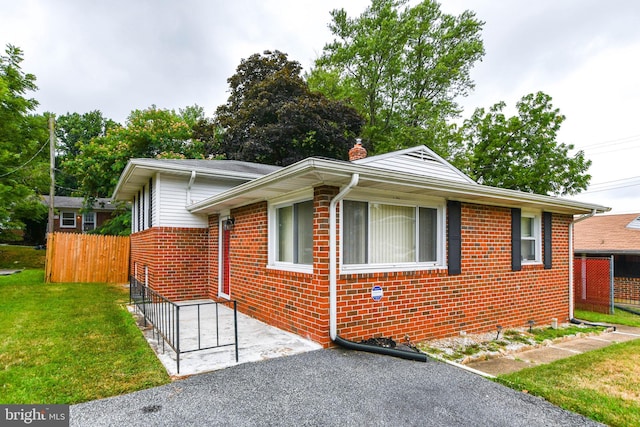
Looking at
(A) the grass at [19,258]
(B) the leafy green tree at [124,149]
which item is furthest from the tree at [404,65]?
(A) the grass at [19,258]

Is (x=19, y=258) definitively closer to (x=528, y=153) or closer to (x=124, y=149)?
(x=124, y=149)

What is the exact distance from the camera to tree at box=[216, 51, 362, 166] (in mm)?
18391

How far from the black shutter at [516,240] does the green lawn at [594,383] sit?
1.84 metres

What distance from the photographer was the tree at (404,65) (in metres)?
20.4

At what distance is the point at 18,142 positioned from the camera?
16.1m

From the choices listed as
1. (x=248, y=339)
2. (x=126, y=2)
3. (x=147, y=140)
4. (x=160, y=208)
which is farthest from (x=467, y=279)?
(x=147, y=140)

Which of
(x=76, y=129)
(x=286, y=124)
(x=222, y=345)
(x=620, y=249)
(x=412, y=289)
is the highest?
(x=76, y=129)

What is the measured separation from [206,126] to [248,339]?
61.6 feet

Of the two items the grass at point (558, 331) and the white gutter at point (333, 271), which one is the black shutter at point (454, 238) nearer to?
the grass at point (558, 331)

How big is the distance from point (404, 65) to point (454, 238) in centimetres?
1881

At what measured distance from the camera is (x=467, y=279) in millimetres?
6055

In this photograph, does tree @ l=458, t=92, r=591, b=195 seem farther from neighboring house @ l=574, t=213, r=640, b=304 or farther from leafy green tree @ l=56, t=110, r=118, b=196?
leafy green tree @ l=56, t=110, r=118, b=196

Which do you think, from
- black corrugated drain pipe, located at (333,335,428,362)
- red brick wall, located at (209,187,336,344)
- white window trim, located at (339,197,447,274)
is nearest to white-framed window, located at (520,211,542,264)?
white window trim, located at (339,197,447,274)

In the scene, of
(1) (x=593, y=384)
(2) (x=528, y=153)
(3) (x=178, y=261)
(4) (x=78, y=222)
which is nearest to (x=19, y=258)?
(4) (x=78, y=222)
